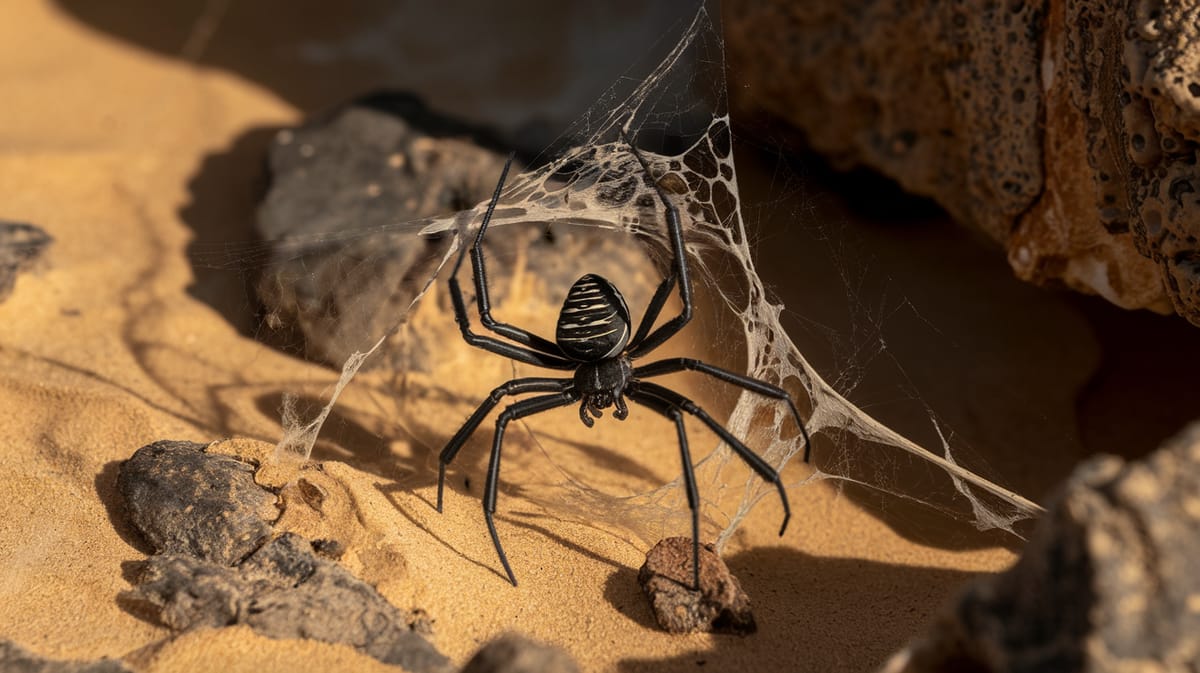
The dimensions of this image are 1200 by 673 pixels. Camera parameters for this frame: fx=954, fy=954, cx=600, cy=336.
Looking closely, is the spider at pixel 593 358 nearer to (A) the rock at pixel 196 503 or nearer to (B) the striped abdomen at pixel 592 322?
(B) the striped abdomen at pixel 592 322

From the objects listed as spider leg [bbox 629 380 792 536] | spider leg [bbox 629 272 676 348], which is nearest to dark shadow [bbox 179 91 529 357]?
spider leg [bbox 629 272 676 348]

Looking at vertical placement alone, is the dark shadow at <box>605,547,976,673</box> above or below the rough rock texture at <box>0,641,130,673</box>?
above

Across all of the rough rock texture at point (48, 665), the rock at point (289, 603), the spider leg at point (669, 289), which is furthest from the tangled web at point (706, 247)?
the rough rock texture at point (48, 665)

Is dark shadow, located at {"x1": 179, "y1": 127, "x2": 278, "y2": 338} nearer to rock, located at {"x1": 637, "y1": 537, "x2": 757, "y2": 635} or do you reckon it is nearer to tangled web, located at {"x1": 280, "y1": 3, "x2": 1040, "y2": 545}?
tangled web, located at {"x1": 280, "y1": 3, "x2": 1040, "y2": 545}

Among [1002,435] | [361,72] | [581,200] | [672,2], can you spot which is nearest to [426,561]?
[581,200]

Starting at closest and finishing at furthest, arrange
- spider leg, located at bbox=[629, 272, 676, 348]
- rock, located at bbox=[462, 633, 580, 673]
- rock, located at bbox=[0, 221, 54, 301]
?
rock, located at bbox=[462, 633, 580, 673], spider leg, located at bbox=[629, 272, 676, 348], rock, located at bbox=[0, 221, 54, 301]

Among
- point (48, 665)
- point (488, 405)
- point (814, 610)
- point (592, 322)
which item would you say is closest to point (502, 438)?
point (488, 405)

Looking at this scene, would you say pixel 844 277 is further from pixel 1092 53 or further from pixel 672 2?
pixel 672 2
